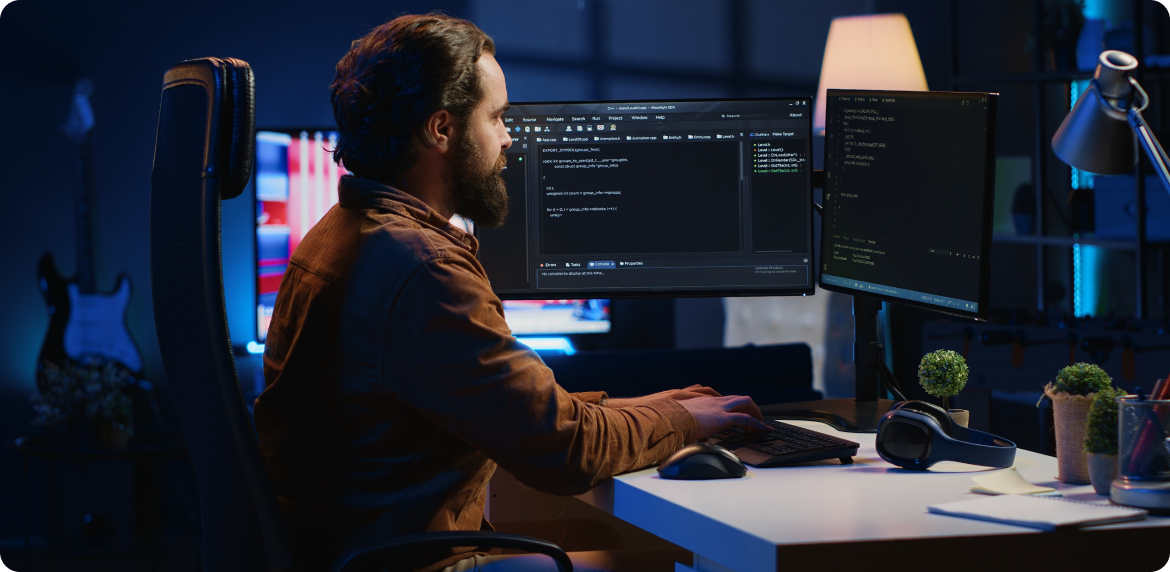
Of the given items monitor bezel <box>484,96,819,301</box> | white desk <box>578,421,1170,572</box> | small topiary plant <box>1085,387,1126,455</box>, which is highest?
monitor bezel <box>484,96,819,301</box>

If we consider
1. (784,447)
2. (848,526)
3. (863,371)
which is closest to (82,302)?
(863,371)

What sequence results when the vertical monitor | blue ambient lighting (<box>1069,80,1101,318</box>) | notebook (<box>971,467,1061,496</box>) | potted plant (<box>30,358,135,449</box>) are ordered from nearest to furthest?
notebook (<box>971,467,1061,496</box>) < potted plant (<box>30,358,135,449</box>) < the vertical monitor < blue ambient lighting (<box>1069,80,1101,318</box>)

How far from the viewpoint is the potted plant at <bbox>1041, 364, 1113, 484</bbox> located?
110 cm

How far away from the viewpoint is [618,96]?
390cm

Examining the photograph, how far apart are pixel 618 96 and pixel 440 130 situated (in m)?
2.70

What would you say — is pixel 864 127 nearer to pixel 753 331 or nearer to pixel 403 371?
pixel 403 371

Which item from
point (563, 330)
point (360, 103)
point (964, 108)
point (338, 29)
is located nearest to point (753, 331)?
point (563, 330)

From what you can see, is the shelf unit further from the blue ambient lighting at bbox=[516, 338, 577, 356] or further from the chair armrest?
the chair armrest

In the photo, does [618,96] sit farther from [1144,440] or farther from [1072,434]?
[1144,440]

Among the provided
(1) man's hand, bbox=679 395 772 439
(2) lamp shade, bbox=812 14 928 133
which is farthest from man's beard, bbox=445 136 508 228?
(2) lamp shade, bbox=812 14 928 133

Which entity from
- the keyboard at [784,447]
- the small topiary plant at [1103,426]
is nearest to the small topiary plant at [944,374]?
the keyboard at [784,447]

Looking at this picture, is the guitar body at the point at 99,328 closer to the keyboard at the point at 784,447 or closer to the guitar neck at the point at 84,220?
the guitar neck at the point at 84,220

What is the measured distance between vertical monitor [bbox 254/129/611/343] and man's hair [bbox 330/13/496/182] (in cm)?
235

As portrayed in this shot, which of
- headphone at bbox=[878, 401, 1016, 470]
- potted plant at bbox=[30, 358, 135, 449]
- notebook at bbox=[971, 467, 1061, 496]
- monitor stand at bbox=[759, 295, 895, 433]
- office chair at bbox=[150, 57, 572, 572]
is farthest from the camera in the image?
potted plant at bbox=[30, 358, 135, 449]
